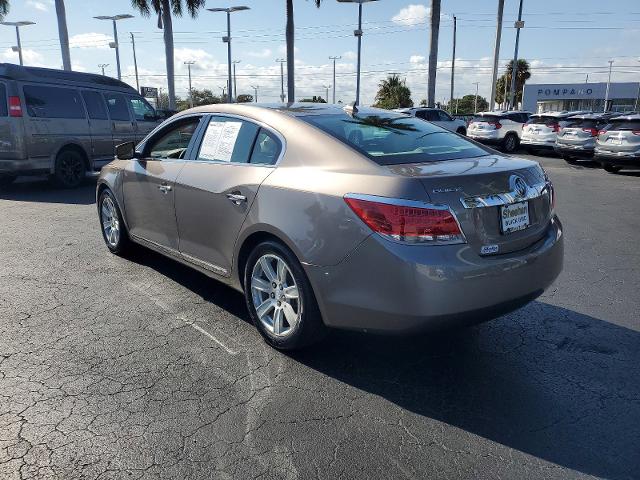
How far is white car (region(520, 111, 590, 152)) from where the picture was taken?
18.3m

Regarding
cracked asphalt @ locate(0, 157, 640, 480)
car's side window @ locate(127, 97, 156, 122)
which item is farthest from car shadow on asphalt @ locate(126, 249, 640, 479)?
car's side window @ locate(127, 97, 156, 122)

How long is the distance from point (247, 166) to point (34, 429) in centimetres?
200

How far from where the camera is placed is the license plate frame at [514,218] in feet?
9.99

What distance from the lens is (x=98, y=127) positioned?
10.9 metres

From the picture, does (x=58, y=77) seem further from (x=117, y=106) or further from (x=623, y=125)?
(x=623, y=125)

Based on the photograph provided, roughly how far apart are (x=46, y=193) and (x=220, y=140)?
750 cm

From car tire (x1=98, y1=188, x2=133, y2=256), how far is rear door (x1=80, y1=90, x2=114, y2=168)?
5.56 meters

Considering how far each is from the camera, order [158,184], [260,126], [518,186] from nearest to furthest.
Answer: [518,186] → [260,126] → [158,184]

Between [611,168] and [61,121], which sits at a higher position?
[61,121]

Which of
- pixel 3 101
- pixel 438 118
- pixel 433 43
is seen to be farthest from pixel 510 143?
pixel 3 101

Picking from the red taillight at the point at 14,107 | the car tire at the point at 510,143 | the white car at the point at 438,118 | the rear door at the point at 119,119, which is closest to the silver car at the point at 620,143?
the car tire at the point at 510,143

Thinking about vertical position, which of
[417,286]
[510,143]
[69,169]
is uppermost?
[417,286]

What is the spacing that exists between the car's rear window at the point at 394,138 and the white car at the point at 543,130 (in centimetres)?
1576

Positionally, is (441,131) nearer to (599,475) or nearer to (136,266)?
(599,475)
